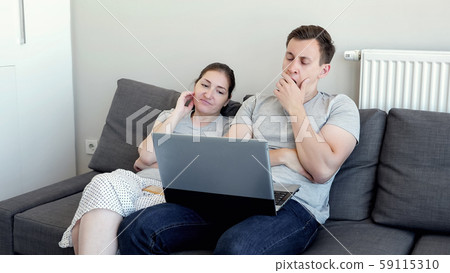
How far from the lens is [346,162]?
2146 millimetres

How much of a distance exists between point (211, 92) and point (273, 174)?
1.47 feet

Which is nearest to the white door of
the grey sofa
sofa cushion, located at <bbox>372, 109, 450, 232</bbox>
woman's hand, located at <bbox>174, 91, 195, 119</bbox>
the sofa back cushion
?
the sofa back cushion

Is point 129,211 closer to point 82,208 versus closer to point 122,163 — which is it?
point 82,208

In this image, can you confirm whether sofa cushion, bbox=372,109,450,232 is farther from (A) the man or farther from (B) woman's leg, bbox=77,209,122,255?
(B) woman's leg, bbox=77,209,122,255

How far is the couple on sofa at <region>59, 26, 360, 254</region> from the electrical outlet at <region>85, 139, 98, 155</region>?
939 millimetres

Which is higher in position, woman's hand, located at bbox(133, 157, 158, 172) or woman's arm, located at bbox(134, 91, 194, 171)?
woman's arm, located at bbox(134, 91, 194, 171)

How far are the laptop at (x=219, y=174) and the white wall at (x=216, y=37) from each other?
86cm

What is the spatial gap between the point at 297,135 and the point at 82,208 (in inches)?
28.4

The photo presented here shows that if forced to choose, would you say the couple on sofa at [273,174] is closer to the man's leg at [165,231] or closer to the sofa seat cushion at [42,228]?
the man's leg at [165,231]

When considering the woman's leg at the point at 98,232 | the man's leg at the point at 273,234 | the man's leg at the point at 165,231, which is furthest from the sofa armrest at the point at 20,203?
the man's leg at the point at 273,234

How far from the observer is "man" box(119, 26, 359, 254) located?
181 cm

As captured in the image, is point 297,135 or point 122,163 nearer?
point 297,135

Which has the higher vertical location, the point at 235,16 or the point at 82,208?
the point at 235,16
